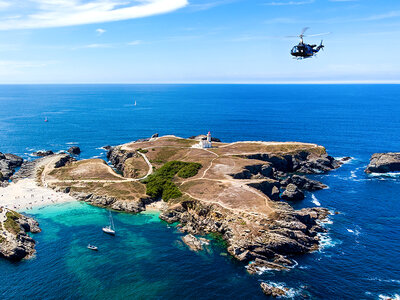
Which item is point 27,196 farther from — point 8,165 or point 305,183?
point 305,183

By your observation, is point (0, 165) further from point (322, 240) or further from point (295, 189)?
point (322, 240)

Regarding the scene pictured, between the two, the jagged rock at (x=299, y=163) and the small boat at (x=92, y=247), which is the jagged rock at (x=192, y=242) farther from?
the jagged rock at (x=299, y=163)

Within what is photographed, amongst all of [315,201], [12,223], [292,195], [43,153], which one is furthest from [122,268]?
[43,153]

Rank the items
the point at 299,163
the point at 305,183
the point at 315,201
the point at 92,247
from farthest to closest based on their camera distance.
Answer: the point at 299,163 → the point at 305,183 → the point at 315,201 → the point at 92,247

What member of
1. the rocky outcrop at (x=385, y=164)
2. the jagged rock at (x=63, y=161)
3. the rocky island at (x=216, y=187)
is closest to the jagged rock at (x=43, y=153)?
the rocky island at (x=216, y=187)

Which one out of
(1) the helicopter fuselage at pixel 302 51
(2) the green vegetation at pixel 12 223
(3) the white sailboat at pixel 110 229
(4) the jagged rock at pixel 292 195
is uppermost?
(1) the helicopter fuselage at pixel 302 51

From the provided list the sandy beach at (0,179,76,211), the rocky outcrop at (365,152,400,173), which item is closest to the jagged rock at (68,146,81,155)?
the sandy beach at (0,179,76,211)
